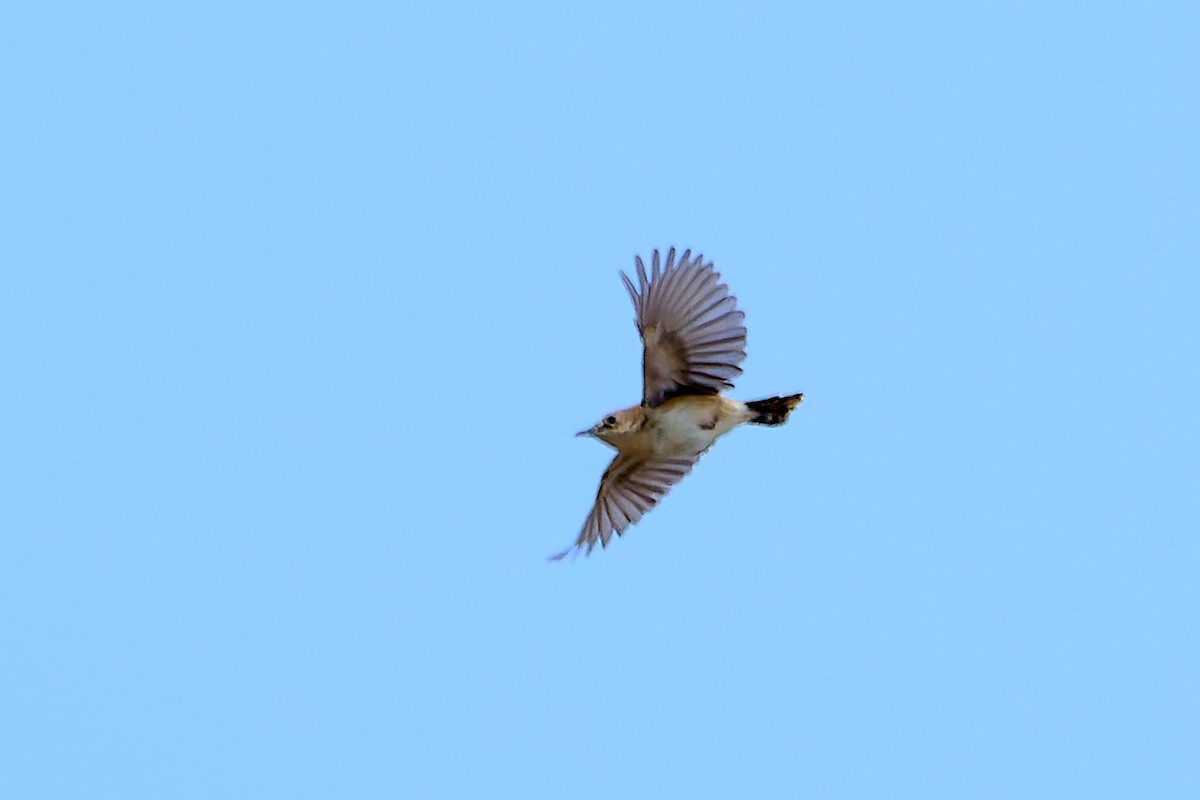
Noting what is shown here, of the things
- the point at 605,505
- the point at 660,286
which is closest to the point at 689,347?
the point at 660,286

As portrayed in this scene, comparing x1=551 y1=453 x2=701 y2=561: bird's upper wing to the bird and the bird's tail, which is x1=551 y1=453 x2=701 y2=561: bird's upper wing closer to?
the bird

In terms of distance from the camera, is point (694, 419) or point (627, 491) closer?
point (694, 419)

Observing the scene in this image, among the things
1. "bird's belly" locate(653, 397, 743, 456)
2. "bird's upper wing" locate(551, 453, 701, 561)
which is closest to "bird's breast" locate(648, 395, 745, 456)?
"bird's belly" locate(653, 397, 743, 456)

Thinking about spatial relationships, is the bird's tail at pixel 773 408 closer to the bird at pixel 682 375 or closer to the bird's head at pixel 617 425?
the bird at pixel 682 375

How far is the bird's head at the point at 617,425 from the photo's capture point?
46.7 ft

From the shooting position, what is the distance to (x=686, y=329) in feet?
45.7

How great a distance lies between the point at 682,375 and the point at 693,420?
0.33m

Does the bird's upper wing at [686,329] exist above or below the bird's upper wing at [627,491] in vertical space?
above

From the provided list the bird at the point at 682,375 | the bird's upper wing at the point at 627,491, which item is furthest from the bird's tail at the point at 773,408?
the bird's upper wing at the point at 627,491

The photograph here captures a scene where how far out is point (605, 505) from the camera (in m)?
14.9

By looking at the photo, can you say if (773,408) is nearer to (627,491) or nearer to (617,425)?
(617,425)

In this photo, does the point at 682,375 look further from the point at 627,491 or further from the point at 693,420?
the point at 627,491

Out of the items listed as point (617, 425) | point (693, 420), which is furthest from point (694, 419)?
point (617, 425)

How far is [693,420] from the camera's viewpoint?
14.1 m
